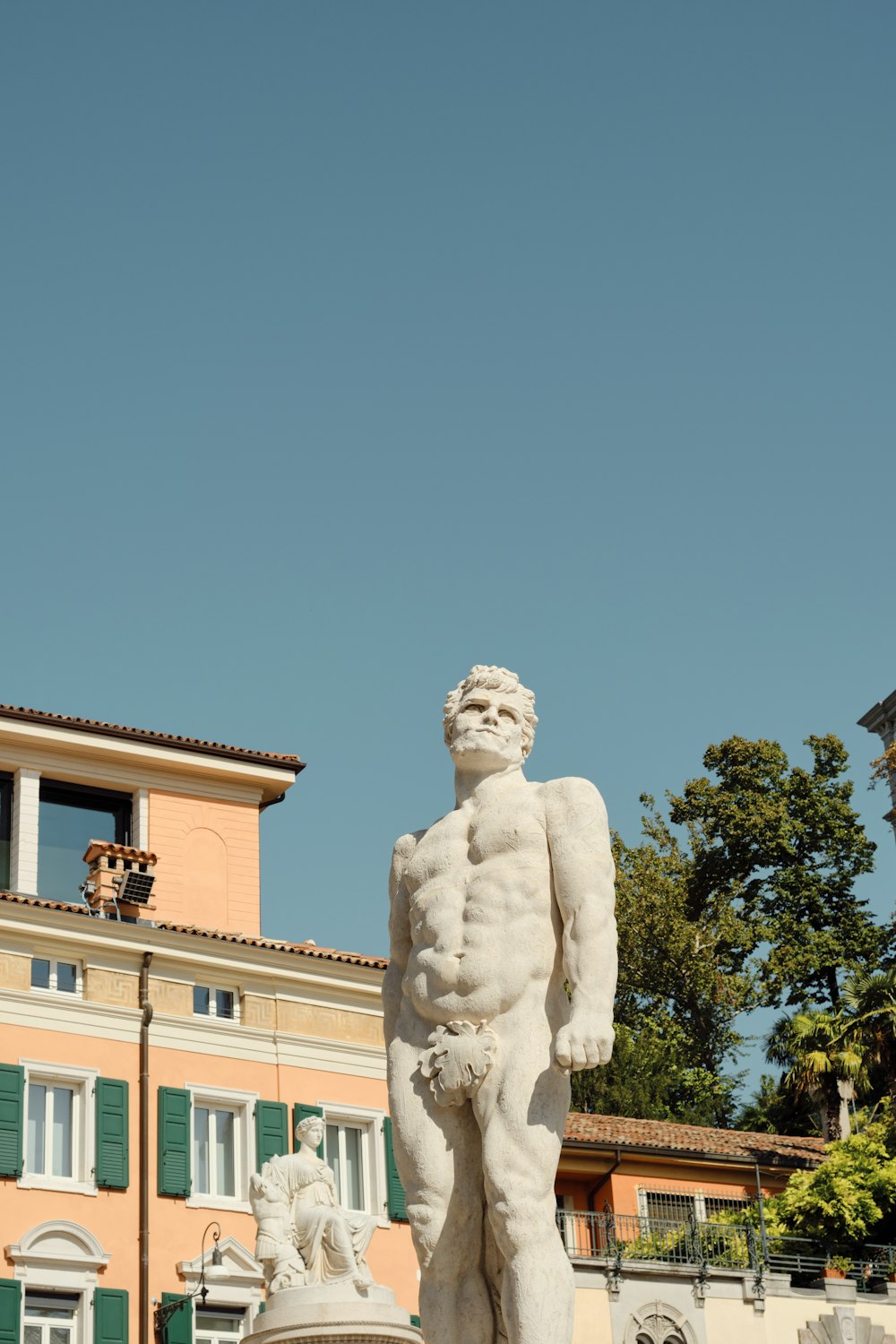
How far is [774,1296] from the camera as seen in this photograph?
39000 millimetres

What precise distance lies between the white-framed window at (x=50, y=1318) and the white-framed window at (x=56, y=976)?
4.63m

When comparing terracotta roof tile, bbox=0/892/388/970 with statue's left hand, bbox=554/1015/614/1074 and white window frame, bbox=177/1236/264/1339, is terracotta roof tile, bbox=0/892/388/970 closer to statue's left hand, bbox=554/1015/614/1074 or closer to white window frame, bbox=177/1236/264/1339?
white window frame, bbox=177/1236/264/1339

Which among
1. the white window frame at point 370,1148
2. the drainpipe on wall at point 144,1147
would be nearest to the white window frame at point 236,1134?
the drainpipe on wall at point 144,1147

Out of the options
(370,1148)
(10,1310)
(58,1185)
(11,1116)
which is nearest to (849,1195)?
(370,1148)

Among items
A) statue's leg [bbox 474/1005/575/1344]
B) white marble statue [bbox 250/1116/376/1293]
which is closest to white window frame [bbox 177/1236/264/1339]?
white marble statue [bbox 250/1116/376/1293]

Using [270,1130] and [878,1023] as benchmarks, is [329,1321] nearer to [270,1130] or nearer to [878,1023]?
[270,1130]

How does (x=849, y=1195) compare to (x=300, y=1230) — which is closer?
(x=300, y=1230)

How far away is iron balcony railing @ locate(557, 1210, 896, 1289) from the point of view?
3884 centimetres

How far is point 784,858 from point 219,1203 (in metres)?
25.4

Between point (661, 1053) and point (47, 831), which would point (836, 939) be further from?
point (47, 831)

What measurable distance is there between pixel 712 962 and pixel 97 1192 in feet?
77.8

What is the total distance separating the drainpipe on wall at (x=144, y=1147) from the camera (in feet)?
106

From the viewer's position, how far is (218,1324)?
1294 inches

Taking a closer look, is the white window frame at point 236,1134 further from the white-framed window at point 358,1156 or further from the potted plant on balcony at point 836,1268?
the potted plant on balcony at point 836,1268
